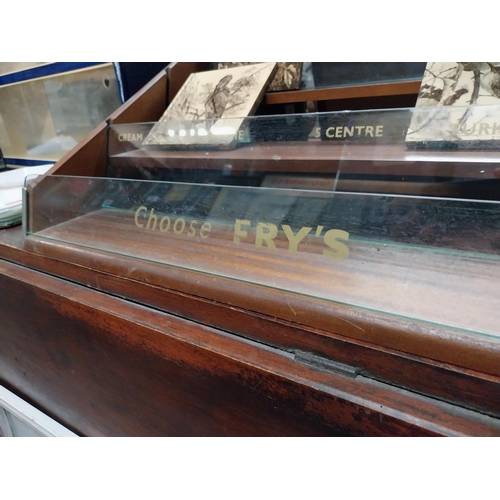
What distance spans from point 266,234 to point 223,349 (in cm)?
19

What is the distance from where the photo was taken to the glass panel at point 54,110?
4.89ft

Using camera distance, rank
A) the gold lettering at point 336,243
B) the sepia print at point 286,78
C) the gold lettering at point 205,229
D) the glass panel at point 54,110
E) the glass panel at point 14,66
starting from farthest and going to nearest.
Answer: the glass panel at point 14,66 → the glass panel at point 54,110 → the sepia print at point 286,78 → the gold lettering at point 205,229 → the gold lettering at point 336,243

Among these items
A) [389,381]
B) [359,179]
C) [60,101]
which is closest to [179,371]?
[389,381]

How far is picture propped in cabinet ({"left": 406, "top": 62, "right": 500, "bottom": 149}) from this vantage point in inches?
23.3

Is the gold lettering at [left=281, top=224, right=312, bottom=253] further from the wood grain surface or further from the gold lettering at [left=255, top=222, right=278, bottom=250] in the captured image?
the wood grain surface

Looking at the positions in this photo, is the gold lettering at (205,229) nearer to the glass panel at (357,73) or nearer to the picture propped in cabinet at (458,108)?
the picture propped in cabinet at (458,108)

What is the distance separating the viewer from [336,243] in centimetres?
52

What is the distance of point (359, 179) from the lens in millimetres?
659

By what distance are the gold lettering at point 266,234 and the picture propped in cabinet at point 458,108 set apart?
32cm

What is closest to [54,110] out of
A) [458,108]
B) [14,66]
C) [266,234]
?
[14,66]

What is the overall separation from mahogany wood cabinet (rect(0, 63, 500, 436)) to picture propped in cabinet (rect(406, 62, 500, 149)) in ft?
0.33

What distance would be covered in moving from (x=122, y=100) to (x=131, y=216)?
79cm

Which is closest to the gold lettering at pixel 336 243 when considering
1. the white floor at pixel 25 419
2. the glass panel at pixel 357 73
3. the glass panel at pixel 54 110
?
the glass panel at pixel 357 73

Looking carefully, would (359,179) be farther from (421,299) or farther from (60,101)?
(60,101)
